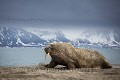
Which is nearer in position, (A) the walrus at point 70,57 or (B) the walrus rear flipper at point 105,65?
(A) the walrus at point 70,57

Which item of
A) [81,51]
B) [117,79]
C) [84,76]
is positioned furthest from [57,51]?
[117,79]

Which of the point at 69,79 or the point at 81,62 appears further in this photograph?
the point at 81,62

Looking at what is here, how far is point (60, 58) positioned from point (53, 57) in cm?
56

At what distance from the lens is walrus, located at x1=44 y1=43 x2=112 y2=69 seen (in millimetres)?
21922

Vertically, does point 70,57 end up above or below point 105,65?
above

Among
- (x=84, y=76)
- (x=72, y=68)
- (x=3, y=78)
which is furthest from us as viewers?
(x=72, y=68)

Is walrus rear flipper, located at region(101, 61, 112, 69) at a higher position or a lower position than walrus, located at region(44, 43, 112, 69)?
lower

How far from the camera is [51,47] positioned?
22.2 metres

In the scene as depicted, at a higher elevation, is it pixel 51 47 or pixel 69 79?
pixel 51 47

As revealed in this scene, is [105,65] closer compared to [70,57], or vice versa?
[70,57]

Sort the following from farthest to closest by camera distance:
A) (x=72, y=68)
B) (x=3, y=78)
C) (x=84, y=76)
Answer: (x=72, y=68)
(x=84, y=76)
(x=3, y=78)

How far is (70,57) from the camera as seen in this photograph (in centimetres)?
2208

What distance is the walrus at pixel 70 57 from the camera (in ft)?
71.9

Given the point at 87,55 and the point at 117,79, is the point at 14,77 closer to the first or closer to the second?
the point at 117,79
